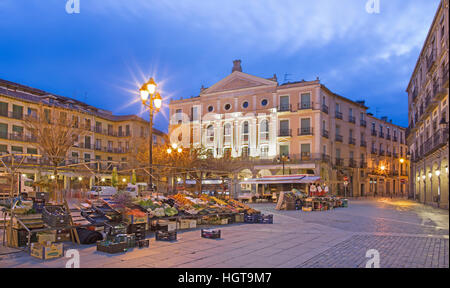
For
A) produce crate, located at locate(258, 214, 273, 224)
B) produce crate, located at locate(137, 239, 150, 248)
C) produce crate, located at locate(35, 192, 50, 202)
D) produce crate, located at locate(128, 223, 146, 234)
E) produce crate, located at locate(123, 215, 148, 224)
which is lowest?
produce crate, located at locate(258, 214, 273, 224)

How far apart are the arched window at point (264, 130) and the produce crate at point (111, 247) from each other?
117ft

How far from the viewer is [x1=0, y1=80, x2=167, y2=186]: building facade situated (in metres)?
39.1

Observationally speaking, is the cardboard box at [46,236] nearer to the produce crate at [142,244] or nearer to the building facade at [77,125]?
the produce crate at [142,244]

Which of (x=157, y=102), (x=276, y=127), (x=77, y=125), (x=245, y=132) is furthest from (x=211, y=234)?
(x=245, y=132)

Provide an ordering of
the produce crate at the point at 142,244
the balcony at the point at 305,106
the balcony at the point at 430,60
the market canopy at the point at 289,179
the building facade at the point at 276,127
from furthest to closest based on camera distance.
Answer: the building facade at the point at 276,127, the balcony at the point at 305,106, the market canopy at the point at 289,179, the produce crate at the point at 142,244, the balcony at the point at 430,60

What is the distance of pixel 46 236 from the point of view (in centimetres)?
873

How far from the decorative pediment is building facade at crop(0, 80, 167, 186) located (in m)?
11.6

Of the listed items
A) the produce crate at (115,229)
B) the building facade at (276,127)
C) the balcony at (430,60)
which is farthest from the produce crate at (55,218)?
the building facade at (276,127)

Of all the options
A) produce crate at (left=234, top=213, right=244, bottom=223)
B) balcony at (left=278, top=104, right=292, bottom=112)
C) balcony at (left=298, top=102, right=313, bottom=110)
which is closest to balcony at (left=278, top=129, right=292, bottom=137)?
balcony at (left=278, top=104, right=292, bottom=112)

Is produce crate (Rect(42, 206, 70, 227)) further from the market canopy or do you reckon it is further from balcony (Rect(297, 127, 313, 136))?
balcony (Rect(297, 127, 313, 136))

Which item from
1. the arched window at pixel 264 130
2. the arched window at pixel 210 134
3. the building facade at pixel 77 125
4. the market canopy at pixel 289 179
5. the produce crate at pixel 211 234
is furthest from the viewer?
the arched window at pixel 210 134

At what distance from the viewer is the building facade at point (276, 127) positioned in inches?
1641
